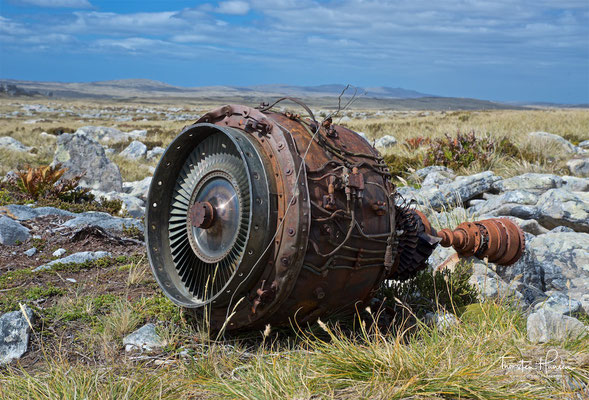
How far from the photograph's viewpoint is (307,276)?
339cm

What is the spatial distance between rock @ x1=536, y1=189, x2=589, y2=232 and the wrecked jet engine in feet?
11.1

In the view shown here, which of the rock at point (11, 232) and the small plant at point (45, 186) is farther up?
the small plant at point (45, 186)

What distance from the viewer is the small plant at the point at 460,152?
34.2 ft

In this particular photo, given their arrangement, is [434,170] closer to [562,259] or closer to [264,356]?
[562,259]

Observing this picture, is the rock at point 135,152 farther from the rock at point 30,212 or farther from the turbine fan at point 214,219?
the turbine fan at point 214,219

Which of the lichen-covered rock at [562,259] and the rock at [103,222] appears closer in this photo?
the lichen-covered rock at [562,259]

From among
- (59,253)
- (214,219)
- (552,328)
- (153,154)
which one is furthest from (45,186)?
(552,328)

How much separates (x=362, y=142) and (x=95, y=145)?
8.28 meters

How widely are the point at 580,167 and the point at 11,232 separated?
9.50 metres

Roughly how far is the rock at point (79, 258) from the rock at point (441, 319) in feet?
11.4

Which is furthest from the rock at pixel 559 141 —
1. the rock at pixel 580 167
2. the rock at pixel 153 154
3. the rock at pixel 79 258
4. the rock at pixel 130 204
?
the rock at pixel 153 154

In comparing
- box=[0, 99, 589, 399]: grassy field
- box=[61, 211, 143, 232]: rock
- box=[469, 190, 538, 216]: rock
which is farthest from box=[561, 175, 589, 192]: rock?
box=[61, 211, 143, 232]: rock

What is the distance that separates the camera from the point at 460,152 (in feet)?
34.5

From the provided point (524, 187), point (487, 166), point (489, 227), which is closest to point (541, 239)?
point (489, 227)
